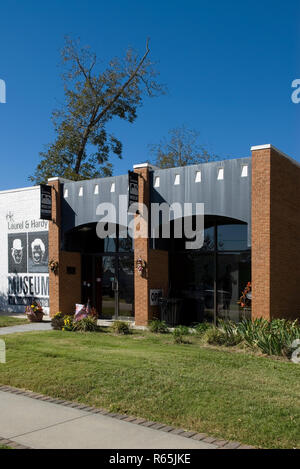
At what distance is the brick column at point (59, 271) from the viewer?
1748cm

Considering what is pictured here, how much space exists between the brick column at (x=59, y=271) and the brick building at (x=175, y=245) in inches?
1.4

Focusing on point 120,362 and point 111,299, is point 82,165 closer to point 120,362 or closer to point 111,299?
point 111,299

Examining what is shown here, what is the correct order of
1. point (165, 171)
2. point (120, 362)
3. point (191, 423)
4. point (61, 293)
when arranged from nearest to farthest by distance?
point (191, 423) < point (120, 362) < point (165, 171) < point (61, 293)

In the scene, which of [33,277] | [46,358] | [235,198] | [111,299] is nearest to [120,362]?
[46,358]

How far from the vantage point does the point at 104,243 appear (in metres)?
18.0

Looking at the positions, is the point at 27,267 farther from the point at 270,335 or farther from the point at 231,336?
the point at 270,335

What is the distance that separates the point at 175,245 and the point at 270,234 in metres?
4.02

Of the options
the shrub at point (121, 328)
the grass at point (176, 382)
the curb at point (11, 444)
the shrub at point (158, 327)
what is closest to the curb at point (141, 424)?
the curb at point (11, 444)

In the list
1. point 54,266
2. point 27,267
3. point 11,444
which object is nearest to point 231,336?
point 11,444

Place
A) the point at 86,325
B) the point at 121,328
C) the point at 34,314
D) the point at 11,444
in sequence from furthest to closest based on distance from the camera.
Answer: the point at 34,314 → the point at 86,325 → the point at 121,328 → the point at 11,444

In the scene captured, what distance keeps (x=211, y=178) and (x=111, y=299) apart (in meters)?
6.23

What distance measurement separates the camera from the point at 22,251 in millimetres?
19641

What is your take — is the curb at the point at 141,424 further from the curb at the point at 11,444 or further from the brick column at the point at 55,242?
the brick column at the point at 55,242

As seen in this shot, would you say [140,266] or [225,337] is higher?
[140,266]
